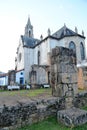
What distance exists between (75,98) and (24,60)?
2928 cm

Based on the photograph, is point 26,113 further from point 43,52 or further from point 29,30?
point 29,30

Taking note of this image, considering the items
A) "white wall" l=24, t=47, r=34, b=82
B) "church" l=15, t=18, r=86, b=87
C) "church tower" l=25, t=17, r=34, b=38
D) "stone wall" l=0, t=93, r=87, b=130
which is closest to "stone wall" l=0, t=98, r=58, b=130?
"stone wall" l=0, t=93, r=87, b=130

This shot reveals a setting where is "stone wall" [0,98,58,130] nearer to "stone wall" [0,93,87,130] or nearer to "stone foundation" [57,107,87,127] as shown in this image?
"stone wall" [0,93,87,130]

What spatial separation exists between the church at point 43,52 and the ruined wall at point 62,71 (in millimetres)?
15163

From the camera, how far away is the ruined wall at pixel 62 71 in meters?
4.76

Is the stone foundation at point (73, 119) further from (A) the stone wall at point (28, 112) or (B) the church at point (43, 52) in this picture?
(B) the church at point (43, 52)

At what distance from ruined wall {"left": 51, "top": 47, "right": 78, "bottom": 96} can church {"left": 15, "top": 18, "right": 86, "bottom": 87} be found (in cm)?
1516

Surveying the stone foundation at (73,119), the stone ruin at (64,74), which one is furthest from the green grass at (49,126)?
the stone ruin at (64,74)

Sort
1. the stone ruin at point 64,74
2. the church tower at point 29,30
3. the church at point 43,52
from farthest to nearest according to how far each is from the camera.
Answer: the church tower at point 29,30
the church at point 43,52
the stone ruin at point 64,74

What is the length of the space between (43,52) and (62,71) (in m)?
26.4

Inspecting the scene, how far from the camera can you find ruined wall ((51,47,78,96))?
15.6 feet

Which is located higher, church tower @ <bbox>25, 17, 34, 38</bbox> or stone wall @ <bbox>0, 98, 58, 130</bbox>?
church tower @ <bbox>25, 17, 34, 38</bbox>

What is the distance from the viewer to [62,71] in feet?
15.8

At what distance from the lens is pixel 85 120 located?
3662 mm
